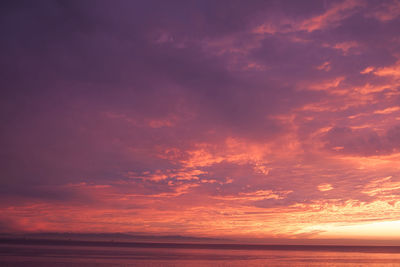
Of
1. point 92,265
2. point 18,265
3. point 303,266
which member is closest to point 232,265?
point 303,266

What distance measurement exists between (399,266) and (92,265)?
110ft

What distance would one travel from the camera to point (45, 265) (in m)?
33.0

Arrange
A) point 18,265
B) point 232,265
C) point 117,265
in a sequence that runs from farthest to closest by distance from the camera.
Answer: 1. point 232,265
2. point 117,265
3. point 18,265

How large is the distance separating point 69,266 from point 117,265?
15.1ft

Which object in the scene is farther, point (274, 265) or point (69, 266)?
point (274, 265)

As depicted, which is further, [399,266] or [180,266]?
[399,266]

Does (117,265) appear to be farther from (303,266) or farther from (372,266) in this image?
(372,266)

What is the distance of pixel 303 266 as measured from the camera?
1441 inches

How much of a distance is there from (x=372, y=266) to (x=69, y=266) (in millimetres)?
32512

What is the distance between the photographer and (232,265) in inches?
1422

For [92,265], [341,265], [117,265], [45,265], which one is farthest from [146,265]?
[341,265]

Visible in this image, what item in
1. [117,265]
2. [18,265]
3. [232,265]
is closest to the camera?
[18,265]

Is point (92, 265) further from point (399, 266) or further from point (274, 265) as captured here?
point (399, 266)

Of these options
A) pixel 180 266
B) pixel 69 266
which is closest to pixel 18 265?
pixel 69 266
